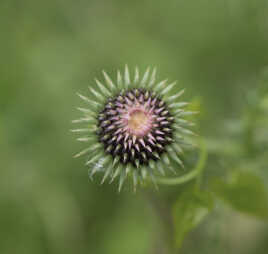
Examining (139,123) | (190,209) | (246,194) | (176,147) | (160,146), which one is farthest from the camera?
(246,194)

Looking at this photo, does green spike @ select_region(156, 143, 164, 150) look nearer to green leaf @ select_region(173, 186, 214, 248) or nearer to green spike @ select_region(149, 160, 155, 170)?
green spike @ select_region(149, 160, 155, 170)

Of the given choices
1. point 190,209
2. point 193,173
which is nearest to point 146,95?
point 193,173

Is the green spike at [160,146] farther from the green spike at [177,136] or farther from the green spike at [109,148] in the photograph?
the green spike at [109,148]

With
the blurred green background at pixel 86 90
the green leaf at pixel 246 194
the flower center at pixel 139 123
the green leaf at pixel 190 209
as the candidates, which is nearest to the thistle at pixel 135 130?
the flower center at pixel 139 123

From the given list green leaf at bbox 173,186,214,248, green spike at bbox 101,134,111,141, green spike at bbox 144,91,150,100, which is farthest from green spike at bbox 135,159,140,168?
green leaf at bbox 173,186,214,248

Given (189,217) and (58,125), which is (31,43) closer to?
(58,125)

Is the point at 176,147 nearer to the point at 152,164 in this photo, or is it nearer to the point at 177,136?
the point at 177,136

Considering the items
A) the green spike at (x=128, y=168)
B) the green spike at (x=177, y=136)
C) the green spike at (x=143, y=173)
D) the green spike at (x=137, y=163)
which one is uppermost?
the green spike at (x=177, y=136)
